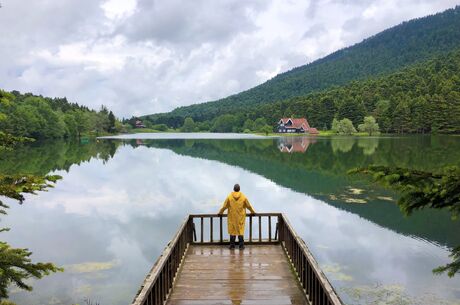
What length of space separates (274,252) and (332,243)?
641 centimetres

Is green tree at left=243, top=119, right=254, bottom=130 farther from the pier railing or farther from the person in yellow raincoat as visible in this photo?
the pier railing

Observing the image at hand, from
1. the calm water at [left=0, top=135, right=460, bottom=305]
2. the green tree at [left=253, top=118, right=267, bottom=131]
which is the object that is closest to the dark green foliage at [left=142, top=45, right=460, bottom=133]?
the green tree at [left=253, top=118, right=267, bottom=131]

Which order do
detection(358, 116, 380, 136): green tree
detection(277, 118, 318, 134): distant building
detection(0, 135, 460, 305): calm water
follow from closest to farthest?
detection(0, 135, 460, 305): calm water
detection(358, 116, 380, 136): green tree
detection(277, 118, 318, 134): distant building

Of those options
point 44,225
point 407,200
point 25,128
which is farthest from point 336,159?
point 25,128

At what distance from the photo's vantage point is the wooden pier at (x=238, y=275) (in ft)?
24.0

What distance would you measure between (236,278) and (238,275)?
0.19m

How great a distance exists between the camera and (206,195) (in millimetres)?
27844

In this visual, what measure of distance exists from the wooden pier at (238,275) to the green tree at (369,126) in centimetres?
11126

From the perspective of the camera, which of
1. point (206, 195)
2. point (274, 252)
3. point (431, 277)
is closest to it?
point (274, 252)

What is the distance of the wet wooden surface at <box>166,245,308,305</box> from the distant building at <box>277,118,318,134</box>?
13545cm

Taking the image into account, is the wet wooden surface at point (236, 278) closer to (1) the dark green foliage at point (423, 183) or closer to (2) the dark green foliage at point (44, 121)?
(1) the dark green foliage at point (423, 183)

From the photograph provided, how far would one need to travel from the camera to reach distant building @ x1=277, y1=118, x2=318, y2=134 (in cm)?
14862

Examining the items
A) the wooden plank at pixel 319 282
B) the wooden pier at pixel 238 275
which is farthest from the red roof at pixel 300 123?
the wooden plank at pixel 319 282

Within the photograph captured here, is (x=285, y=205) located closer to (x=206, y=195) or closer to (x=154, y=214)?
(x=206, y=195)
